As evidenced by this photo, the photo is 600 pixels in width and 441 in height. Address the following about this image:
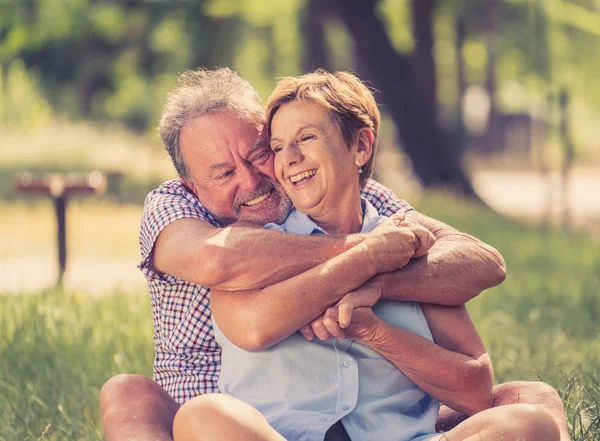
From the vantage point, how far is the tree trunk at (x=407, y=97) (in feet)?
53.6

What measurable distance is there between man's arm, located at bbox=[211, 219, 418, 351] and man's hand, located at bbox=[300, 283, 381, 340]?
0.10 ft

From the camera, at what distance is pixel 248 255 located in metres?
3.51

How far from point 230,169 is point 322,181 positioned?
1.53 ft

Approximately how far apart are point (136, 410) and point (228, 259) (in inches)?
26.7

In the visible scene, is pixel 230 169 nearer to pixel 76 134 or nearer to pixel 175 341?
pixel 175 341

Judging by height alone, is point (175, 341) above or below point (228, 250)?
below

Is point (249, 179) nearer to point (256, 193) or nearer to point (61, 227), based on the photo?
point (256, 193)

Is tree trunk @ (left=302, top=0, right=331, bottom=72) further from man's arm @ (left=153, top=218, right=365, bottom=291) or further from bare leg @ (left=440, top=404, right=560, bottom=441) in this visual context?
bare leg @ (left=440, top=404, right=560, bottom=441)

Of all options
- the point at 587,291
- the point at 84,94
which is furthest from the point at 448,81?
the point at 587,291

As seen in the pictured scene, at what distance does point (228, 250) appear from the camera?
3.53 meters

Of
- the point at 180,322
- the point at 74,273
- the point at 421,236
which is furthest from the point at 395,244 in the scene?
the point at 74,273

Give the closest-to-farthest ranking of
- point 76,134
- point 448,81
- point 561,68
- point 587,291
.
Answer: point 587,291, point 561,68, point 76,134, point 448,81

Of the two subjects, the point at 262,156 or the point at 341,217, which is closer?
the point at 341,217

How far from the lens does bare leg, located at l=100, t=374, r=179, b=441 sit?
11.8ft
